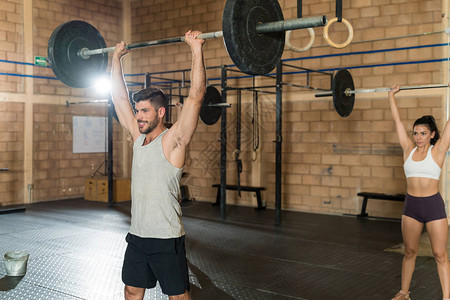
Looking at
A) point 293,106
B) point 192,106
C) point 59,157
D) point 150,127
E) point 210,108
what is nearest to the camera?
point 192,106

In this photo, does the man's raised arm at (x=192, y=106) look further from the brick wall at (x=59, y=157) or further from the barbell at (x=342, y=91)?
the brick wall at (x=59, y=157)

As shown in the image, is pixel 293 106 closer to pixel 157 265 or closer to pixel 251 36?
pixel 251 36

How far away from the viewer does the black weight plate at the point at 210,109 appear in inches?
243

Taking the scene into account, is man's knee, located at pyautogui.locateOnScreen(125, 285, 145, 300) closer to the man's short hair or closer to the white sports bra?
the man's short hair

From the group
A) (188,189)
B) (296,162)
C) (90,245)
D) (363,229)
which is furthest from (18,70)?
(363,229)

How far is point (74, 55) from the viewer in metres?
3.22

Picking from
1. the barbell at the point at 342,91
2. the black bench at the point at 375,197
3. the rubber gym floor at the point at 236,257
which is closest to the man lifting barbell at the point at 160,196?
the rubber gym floor at the point at 236,257

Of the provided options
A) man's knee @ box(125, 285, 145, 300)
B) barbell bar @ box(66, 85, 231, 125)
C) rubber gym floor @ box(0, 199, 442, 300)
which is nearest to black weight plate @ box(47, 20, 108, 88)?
rubber gym floor @ box(0, 199, 442, 300)

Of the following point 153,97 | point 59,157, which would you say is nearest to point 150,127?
point 153,97

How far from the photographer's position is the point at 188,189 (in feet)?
25.5

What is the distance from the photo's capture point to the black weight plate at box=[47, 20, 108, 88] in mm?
3119

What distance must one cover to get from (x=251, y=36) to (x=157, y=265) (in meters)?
1.19

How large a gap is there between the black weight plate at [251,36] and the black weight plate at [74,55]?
1.38m

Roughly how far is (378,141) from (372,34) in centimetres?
139
